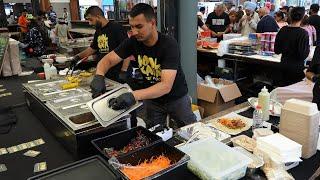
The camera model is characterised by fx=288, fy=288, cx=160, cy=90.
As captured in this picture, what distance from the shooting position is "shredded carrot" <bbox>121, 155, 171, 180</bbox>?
1221 mm

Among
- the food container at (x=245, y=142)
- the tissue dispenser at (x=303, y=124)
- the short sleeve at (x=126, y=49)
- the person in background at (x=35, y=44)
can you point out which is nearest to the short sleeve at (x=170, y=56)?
the short sleeve at (x=126, y=49)

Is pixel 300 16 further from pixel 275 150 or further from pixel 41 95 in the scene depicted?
pixel 41 95

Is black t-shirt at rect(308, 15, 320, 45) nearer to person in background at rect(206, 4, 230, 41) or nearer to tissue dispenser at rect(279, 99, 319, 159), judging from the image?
person in background at rect(206, 4, 230, 41)

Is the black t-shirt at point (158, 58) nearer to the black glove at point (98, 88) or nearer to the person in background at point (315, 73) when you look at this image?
the black glove at point (98, 88)

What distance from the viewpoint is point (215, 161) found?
4.33 feet

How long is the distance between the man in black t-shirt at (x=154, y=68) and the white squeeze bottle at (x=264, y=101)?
0.61m

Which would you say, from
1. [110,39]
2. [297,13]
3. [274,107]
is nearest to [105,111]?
[274,107]

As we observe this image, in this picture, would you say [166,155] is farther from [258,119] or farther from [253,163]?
[258,119]

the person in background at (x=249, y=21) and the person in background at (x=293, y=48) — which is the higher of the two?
the person in background at (x=249, y=21)

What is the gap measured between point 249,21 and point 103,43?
12.3ft

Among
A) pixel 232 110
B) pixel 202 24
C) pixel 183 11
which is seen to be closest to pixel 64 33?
pixel 202 24

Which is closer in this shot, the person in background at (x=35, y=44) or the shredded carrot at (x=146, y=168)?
the shredded carrot at (x=146, y=168)

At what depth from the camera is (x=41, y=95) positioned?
1974mm

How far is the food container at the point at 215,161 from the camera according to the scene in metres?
1.25
